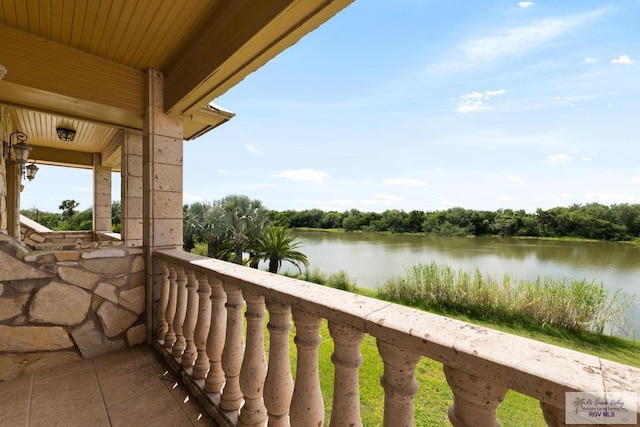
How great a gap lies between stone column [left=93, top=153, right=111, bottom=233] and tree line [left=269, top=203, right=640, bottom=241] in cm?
1013

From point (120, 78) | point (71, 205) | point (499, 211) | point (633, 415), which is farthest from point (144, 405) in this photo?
point (499, 211)

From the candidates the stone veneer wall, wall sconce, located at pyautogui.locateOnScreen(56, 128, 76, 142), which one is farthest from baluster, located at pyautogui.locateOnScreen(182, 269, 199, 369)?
wall sconce, located at pyautogui.locateOnScreen(56, 128, 76, 142)

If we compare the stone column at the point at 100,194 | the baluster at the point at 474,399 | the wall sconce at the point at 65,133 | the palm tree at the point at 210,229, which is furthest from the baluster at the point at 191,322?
the palm tree at the point at 210,229

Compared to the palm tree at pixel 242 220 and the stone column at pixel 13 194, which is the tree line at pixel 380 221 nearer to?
the palm tree at pixel 242 220

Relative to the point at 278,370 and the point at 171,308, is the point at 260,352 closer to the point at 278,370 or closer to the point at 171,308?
the point at 278,370

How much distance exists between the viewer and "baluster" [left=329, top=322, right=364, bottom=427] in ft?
3.17

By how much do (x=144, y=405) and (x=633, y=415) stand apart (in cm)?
222

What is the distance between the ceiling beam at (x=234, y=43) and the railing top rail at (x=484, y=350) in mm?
1432

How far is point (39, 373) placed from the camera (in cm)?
221

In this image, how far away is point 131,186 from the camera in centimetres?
464

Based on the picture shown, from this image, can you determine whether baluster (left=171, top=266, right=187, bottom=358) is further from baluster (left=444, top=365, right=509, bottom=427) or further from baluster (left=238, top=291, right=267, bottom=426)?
baluster (left=444, top=365, right=509, bottom=427)

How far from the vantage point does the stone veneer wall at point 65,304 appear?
7.14 ft

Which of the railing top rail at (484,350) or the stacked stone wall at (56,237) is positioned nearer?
the railing top rail at (484,350)

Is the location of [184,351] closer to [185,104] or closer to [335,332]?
[335,332]
